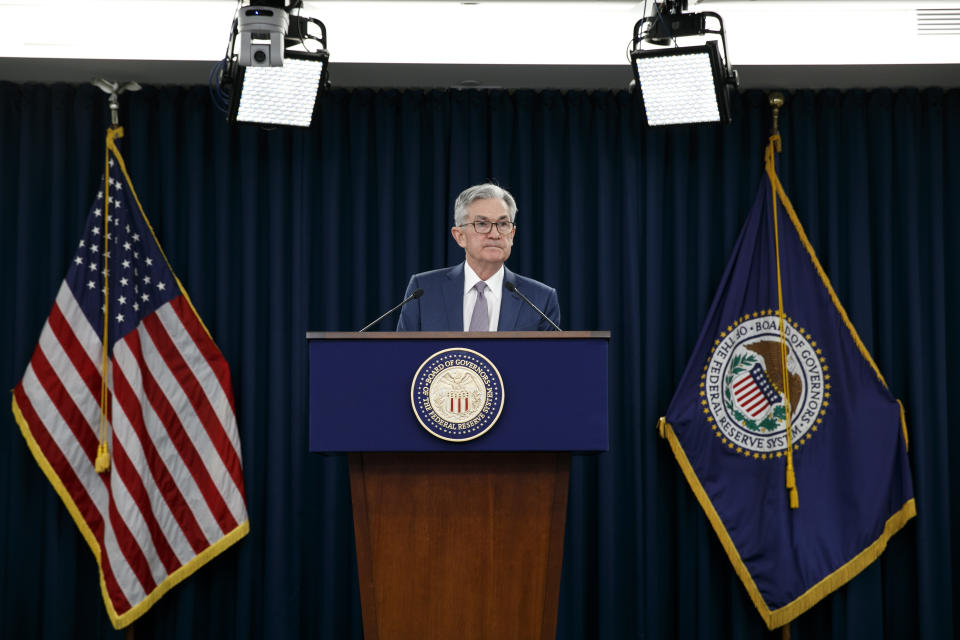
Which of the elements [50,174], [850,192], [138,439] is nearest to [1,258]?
[50,174]

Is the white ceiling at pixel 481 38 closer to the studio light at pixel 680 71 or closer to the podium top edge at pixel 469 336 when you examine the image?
the studio light at pixel 680 71

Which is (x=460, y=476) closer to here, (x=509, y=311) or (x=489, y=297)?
→ (x=509, y=311)

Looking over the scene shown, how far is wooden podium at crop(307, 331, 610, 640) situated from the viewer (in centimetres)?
241

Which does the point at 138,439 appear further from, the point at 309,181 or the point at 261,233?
the point at 309,181

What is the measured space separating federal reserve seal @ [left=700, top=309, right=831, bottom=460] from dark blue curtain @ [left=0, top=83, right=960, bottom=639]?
0.22 metres

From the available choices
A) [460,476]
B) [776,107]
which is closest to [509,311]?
[460,476]

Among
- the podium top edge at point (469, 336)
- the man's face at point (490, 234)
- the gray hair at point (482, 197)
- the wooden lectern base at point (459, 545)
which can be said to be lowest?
the wooden lectern base at point (459, 545)

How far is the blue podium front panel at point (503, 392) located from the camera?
2.42m

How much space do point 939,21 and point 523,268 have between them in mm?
2261

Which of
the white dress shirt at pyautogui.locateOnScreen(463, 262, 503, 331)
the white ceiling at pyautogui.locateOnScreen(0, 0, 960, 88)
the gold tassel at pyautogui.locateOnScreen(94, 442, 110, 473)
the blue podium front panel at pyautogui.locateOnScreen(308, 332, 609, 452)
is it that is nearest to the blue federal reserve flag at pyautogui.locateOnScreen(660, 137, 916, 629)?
the white ceiling at pyautogui.locateOnScreen(0, 0, 960, 88)

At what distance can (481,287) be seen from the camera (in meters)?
3.27

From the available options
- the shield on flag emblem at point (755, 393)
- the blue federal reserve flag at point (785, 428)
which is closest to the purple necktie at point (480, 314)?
the blue federal reserve flag at point (785, 428)

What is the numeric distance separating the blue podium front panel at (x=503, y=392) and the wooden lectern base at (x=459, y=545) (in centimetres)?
8

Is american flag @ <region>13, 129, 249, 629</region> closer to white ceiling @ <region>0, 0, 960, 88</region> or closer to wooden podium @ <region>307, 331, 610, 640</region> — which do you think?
white ceiling @ <region>0, 0, 960, 88</region>
